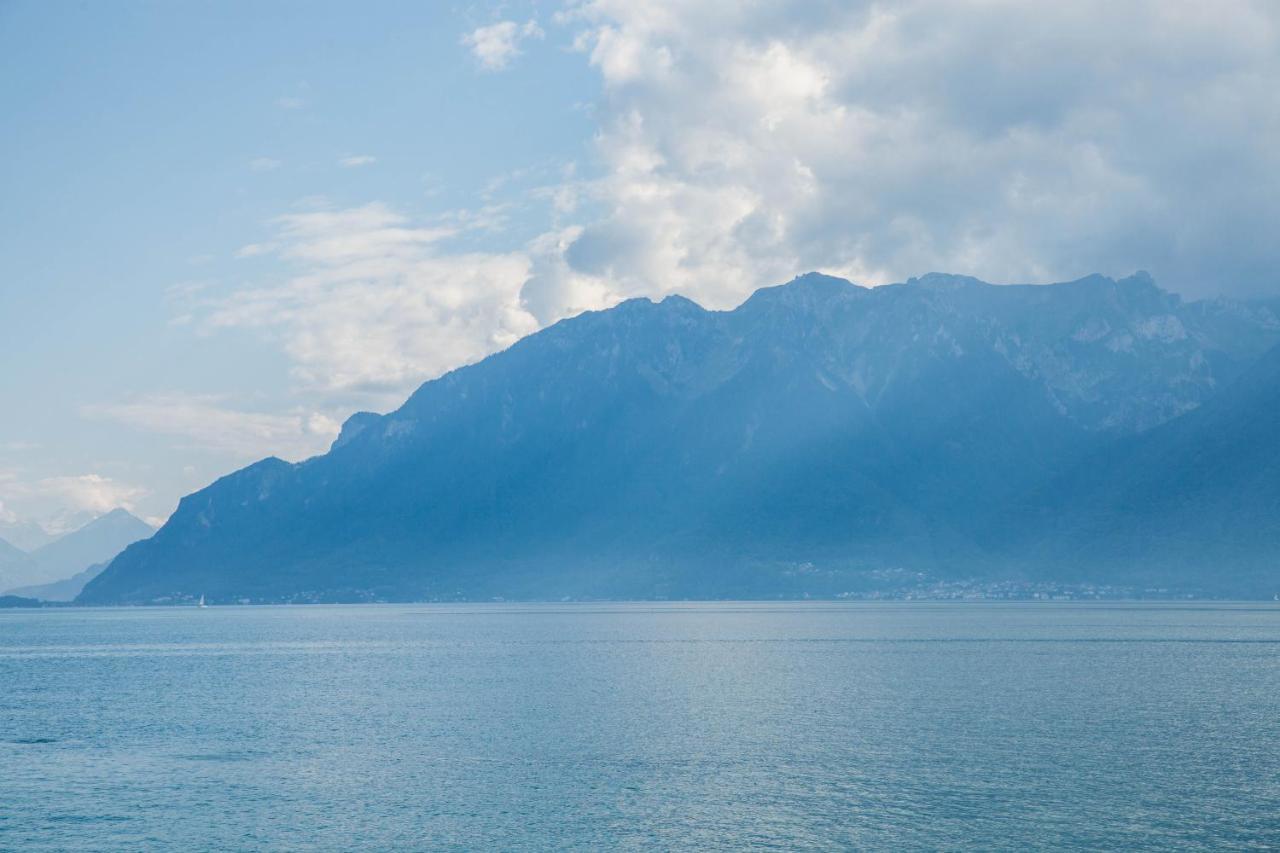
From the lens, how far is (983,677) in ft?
531

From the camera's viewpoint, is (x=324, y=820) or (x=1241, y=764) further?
(x=1241, y=764)

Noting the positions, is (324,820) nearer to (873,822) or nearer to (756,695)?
(873,822)

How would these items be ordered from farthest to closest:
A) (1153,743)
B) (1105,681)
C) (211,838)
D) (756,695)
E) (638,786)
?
(1105,681)
(756,695)
(1153,743)
(638,786)
(211,838)

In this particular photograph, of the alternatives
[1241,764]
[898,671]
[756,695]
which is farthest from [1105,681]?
[1241,764]

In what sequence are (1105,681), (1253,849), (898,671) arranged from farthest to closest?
(898,671) < (1105,681) < (1253,849)

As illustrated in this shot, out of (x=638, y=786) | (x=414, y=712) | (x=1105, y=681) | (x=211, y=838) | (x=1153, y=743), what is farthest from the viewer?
(x=1105, y=681)

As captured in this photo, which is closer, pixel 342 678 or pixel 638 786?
pixel 638 786

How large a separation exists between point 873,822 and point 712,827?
979cm

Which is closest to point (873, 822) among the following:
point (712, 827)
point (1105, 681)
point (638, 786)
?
point (712, 827)

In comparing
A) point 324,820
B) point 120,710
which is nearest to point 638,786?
point 324,820

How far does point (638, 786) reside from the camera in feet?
291

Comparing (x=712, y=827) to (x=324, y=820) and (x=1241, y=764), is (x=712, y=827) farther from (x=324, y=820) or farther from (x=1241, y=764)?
(x=1241, y=764)

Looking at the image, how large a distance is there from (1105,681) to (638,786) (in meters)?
86.4

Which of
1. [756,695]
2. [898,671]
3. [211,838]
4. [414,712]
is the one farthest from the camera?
[898,671]
